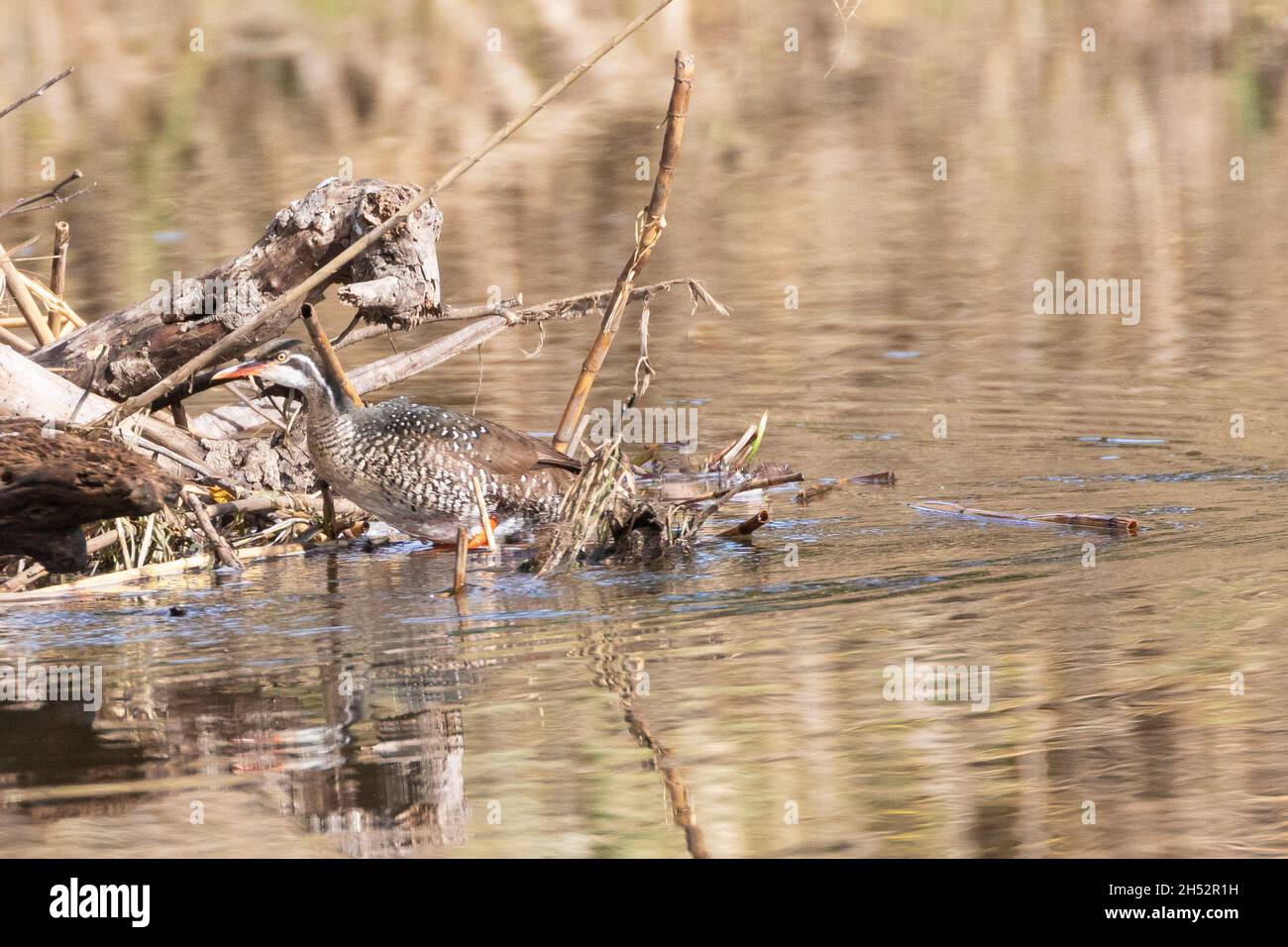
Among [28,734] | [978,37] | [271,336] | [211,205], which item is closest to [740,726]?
[28,734]

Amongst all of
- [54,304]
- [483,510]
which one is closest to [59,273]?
[54,304]

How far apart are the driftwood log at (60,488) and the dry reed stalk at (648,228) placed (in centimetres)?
229

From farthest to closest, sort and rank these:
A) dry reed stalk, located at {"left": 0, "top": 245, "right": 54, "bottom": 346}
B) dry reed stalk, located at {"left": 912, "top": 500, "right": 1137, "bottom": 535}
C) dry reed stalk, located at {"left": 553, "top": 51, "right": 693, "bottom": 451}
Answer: dry reed stalk, located at {"left": 0, "top": 245, "right": 54, "bottom": 346} < dry reed stalk, located at {"left": 553, "top": 51, "right": 693, "bottom": 451} < dry reed stalk, located at {"left": 912, "top": 500, "right": 1137, "bottom": 535}

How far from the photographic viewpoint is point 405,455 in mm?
8578

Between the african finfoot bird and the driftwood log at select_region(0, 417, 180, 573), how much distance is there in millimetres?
1131

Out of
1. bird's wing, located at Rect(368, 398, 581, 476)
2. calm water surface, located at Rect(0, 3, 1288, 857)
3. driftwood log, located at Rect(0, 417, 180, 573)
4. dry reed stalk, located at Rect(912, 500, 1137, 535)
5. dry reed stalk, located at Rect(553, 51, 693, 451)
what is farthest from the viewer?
bird's wing, located at Rect(368, 398, 581, 476)

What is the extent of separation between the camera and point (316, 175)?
790 inches

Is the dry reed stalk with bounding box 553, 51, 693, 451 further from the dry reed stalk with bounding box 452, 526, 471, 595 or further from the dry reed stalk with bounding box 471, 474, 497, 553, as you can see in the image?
the dry reed stalk with bounding box 452, 526, 471, 595

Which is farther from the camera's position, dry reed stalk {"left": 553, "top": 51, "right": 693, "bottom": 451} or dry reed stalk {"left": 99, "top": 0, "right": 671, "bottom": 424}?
dry reed stalk {"left": 553, "top": 51, "right": 693, "bottom": 451}

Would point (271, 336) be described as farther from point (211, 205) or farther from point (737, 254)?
point (211, 205)

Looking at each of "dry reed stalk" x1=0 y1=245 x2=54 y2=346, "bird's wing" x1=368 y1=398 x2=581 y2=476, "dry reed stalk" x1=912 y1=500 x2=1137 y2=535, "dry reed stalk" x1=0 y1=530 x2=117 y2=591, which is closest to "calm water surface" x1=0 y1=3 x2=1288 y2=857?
"dry reed stalk" x1=912 y1=500 x2=1137 y2=535

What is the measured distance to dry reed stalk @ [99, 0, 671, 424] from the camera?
748cm

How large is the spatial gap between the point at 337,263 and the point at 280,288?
838 mm

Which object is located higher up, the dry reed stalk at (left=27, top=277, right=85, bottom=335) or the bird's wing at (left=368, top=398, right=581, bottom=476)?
the dry reed stalk at (left=27, top=277, right=85, bottom=335)
